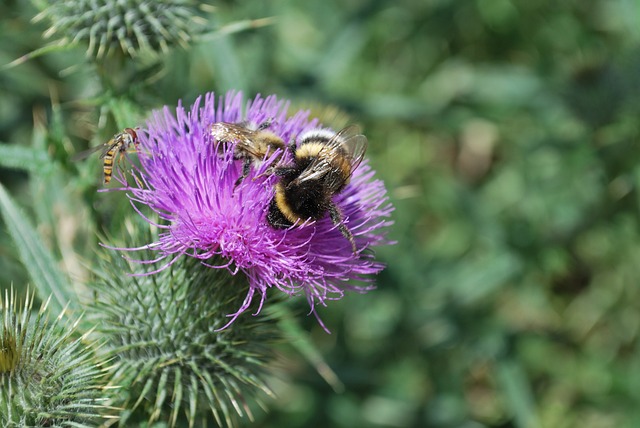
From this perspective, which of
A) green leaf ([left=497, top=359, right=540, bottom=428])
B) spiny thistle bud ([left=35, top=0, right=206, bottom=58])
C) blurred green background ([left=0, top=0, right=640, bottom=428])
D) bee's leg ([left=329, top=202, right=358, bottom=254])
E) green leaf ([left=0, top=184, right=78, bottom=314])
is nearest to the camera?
bee's leg ([left=329, top=202, right=358, bottom=254])

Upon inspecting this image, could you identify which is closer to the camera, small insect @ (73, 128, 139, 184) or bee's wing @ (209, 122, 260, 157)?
bee's wing @ (209, 122, 260, 157)

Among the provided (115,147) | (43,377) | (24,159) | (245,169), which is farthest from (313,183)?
(24,159)

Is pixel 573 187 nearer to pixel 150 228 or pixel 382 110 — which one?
pixel 382 110

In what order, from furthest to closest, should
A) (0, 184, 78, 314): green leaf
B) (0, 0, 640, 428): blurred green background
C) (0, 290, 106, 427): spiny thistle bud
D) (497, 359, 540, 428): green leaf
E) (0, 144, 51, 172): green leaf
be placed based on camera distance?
1. (0, 0, 640, 428): blurred green background
2. (497, 359, 540, 428): green leaf
3. (0, 144, 51, 172): green leaf
4. (0, 184, 78, 314): green leaf
5. (0, 290, 106, 427): spiny thistle bud

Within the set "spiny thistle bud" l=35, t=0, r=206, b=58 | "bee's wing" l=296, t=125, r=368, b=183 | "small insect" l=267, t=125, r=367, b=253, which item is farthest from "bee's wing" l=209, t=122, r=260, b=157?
"spiny thistle bud" l=35, t=0, r=206, b=58

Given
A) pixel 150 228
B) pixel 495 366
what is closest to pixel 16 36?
pixel 150 228

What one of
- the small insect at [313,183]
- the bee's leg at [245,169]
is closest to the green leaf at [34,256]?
the bee's leg at [245,169]

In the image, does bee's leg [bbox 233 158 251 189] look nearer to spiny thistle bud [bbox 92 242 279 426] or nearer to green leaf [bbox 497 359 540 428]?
spiny thistle bud [bbox 92 242 279 426]

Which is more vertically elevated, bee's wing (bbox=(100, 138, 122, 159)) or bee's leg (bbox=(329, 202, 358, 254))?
bee's wing (bbox=(100, 138, 122, 159))
